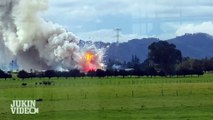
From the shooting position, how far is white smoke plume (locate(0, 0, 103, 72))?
173ft

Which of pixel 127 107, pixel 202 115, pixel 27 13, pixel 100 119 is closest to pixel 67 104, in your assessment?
pixel 127 107

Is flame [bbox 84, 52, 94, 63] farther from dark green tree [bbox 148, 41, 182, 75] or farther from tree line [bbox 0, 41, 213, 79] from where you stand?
tree line [bbox 0, 41, 213, 79]

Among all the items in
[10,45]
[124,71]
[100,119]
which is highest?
[10,45]

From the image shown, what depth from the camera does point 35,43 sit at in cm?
7350

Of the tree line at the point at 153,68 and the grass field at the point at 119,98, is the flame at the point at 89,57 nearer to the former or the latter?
the tree line at the point at 153,68

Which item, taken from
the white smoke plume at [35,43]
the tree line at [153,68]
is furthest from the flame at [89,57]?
the tree line at [153,68]

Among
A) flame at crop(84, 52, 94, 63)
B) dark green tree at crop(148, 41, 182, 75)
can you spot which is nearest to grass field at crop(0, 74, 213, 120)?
dark green tree at crop(148, 41, 182, 75)

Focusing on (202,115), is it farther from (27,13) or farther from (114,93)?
(27,13)

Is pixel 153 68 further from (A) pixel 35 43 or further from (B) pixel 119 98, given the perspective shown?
(A) pixel 35 43

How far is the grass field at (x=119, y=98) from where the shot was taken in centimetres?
2016

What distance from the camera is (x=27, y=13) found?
57.3 metres

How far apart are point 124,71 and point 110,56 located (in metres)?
5.04

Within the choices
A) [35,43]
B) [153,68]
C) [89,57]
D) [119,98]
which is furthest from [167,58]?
[35,43]

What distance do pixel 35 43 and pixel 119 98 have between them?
157 ft
